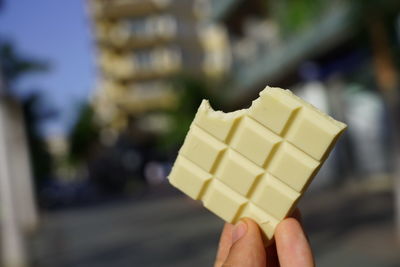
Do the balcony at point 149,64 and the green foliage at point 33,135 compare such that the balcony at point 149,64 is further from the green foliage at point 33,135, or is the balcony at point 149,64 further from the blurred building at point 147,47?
the green foliage at point 33,135

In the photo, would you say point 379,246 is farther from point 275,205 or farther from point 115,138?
point 115,138

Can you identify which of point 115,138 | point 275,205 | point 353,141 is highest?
point 275,205

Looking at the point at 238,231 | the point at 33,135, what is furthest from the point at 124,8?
the point at 238,231

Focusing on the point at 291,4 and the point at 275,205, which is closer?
the point at 275,205

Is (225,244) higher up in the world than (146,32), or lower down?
higher up

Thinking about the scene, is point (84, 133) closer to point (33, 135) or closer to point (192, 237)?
point (33, 135)

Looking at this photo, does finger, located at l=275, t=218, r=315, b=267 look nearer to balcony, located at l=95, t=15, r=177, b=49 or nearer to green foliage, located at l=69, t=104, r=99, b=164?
balcony, located at l=95, t=15, r=177, b=49

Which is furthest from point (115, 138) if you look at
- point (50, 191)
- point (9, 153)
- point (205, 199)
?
point (205, 199)
